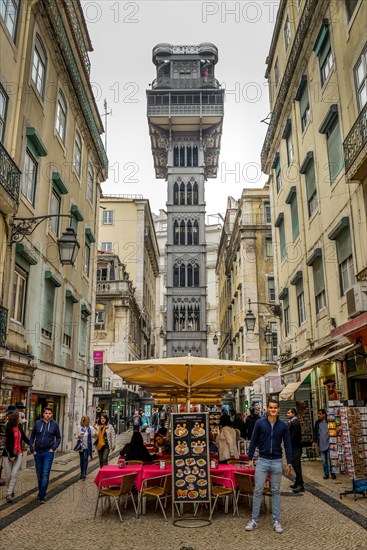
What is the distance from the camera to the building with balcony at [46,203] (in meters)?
12.9

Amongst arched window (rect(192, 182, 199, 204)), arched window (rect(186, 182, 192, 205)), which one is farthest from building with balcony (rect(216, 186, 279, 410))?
arched window (rect(186, 182, 192, 205))

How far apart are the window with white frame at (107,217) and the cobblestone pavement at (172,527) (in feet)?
142

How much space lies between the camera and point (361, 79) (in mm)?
13164

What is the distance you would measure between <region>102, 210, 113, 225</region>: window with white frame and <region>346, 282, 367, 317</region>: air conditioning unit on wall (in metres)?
41.1

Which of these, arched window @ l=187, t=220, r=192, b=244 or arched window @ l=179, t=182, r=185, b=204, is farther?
arched window @ l=179, t=182, r=185, b=204

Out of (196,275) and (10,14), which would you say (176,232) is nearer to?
(196,275)

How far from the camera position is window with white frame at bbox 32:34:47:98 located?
51.9ft

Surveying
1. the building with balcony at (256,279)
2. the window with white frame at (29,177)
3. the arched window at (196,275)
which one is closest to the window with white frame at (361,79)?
the window with white frame at (29,177)

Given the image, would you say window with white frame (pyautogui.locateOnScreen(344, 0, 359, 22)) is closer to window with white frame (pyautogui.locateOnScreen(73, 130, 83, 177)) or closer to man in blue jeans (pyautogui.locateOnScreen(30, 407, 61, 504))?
window with white frame (pyautogui.locateOnScreen(73, 130, 83, 177))

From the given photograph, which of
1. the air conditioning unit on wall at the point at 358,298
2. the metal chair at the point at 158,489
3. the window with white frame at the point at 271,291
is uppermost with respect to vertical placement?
the window with white frame at the point at 271,291

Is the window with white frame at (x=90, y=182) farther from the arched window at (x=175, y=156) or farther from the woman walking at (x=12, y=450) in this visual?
the arched window at (x=175, y=156)

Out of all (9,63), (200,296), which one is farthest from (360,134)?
(200,296)

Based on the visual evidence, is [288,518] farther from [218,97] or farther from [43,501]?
[218,97]

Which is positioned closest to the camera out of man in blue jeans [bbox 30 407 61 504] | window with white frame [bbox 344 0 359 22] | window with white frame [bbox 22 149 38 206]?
man in blue jeans [bbox 30 407 61 504]
